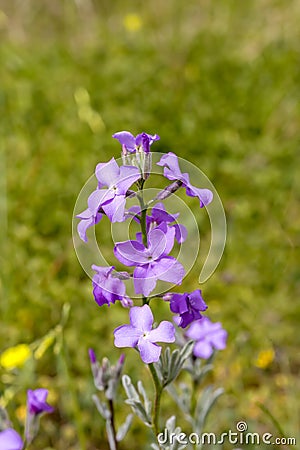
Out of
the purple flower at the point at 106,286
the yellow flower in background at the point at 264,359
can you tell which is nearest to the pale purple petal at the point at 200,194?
the purple flower at the point at 106,286

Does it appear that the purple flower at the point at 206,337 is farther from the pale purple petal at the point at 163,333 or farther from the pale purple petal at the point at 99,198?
the pale purple petal at the point at 99,198

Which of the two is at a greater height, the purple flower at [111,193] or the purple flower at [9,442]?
the purple flower at [111,193]

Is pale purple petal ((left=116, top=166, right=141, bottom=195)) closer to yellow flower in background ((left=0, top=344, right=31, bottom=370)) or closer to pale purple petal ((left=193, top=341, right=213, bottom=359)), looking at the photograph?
pale purple petal ((left=193, top=341, right=213, bottom=359))

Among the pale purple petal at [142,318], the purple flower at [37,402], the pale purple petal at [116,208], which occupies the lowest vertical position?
the purple flower at [37,402]

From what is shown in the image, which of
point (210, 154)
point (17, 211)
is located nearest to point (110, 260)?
point (17, 211)

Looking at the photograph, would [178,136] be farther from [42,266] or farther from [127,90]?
[42,266]

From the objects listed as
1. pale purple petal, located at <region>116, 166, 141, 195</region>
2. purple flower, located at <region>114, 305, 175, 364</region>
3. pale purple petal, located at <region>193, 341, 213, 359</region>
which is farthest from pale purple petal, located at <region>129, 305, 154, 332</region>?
pale purple petal, located at <region>193, 341, 213, 359</region>

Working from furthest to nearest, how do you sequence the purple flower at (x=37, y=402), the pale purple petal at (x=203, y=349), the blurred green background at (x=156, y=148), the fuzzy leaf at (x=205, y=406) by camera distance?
the blurred green background at (x=156, y=148) < the pale purple petal at (x=203, y=349) < the fuzzy leaf at (x=205, y=406) < the purple flower at (x=37, y=402)
